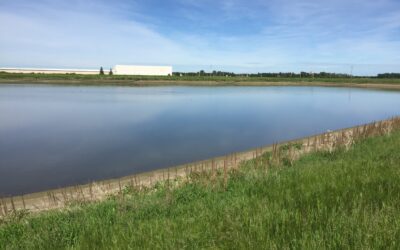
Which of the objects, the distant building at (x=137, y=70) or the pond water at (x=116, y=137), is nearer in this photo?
the pond water at (x=116, y=137)

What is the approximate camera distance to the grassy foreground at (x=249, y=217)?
3979mm

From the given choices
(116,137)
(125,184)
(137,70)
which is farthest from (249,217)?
(137,70)

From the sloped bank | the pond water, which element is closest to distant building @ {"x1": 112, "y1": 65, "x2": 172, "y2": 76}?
the pond water

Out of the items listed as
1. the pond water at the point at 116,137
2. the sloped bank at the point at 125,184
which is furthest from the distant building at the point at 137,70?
the sloped bank at the point at 125,184

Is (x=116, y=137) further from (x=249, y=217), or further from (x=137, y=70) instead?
(x=137, y=70)

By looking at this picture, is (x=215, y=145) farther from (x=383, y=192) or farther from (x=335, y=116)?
(x=335, y=116)

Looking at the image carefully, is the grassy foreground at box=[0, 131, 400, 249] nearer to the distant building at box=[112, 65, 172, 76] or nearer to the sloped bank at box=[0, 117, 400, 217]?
the sloped bank at box=[0, 117, 400, 217]

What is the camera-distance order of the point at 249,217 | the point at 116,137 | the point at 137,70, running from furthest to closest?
the point at 137,70 → the point at 116,137 → the point at 249,217

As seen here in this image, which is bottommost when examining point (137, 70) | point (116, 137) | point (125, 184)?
point (116, 137)

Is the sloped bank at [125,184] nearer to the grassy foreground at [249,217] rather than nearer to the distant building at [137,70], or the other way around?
the grassy foreground at [249,217]

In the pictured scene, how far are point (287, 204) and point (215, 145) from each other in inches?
461

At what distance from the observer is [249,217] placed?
4738mm

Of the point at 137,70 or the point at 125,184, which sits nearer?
the point at 125,184

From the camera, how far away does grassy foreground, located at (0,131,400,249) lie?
157 inches
